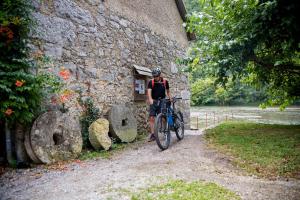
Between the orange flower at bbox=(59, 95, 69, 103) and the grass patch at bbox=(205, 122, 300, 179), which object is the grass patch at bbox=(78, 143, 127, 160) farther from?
the grass patch at bbox=(205, 122, 300, 179)

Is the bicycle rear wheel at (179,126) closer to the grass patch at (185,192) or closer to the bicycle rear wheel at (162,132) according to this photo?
the bicycle rear wheel at (162,132)

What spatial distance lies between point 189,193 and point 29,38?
10.3 feet

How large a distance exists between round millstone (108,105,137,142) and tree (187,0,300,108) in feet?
5.99

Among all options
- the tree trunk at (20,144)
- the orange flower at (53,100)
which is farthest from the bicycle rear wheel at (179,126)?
the tree trunk at (20,144)

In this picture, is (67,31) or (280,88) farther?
(280,88)

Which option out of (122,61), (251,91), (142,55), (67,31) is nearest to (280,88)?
(142,55)

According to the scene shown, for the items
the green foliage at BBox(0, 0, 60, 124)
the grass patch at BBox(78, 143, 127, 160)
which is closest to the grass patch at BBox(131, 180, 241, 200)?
the grass patch at BBox(78, 143, 127, 160)

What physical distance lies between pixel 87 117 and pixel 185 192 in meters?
2.78

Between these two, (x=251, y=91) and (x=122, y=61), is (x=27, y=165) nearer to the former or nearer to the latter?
(x=122, y=61)

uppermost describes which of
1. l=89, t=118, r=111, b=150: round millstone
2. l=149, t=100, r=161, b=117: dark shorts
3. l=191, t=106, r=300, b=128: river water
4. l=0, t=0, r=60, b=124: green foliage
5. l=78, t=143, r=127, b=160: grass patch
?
l=0, t=0, r=60, b=124: green foliage

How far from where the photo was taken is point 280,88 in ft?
24.1

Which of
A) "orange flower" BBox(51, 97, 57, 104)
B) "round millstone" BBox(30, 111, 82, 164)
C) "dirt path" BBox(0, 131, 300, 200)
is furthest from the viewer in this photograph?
"orange flower" BBox(51, 97, 57, 104)

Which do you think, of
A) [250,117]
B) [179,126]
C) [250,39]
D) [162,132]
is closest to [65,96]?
[162,132]

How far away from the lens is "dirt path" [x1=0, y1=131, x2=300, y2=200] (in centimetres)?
Answer: 273
